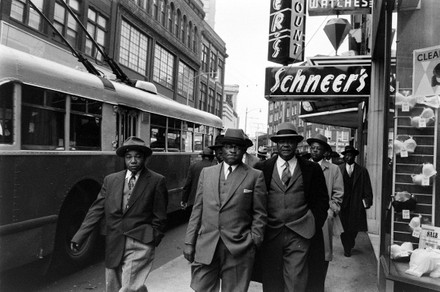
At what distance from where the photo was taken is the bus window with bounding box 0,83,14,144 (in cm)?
473

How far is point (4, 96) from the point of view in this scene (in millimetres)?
4770

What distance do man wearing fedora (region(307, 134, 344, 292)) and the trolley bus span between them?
335 centimetres

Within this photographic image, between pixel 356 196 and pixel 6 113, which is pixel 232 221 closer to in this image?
pixel 6 113

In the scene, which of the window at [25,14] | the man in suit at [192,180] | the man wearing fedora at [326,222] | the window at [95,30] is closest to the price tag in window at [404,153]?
the man wearing fedora at [326,222]

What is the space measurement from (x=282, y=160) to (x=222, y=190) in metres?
0.79

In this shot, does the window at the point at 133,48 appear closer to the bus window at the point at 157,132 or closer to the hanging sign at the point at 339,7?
the hanging sign at the point at 339,7

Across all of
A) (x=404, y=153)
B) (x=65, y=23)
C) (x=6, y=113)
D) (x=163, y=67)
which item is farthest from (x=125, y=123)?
(x=163, y=67)

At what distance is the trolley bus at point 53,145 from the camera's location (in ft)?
15.6

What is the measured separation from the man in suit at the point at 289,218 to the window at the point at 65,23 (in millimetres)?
16519

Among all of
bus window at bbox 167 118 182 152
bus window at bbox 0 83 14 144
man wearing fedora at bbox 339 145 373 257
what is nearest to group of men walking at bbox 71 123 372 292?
bus window at bbox 0 83 14 144

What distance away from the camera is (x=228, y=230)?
365 cm

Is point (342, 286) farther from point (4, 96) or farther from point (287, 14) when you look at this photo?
Answer: point (287, 14)

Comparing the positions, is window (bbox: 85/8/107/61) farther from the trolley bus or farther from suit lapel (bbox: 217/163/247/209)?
suit lapel (bbox: 217/163/247/209)

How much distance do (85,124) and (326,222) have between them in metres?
3.84
